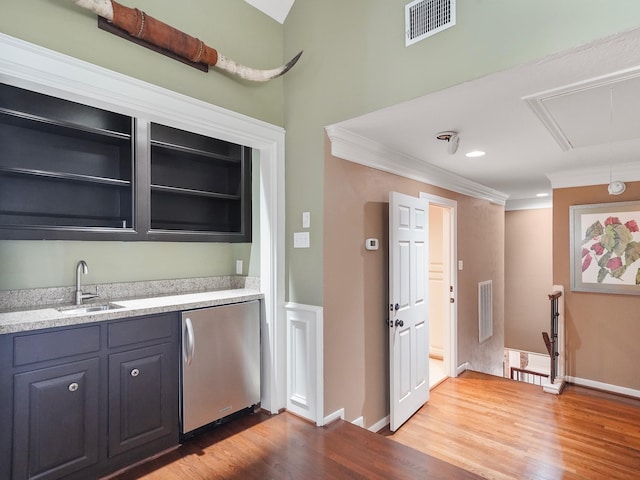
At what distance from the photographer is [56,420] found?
185cm

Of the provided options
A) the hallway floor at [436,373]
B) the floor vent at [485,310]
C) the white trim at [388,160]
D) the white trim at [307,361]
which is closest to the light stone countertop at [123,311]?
the white trim at [307,361]

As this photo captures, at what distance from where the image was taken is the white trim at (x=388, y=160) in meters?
2.79

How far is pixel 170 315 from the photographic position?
231cm

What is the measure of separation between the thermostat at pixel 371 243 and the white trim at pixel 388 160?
25.2 inches

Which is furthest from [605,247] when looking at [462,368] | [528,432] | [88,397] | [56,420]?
[56,420]

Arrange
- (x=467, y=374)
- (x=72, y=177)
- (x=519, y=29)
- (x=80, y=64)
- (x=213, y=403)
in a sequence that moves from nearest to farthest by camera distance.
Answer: (x=519, y=29) → (x=80, y=64) → (x=72, y=177) → (x=213, y=403) → (x=467, y=374)

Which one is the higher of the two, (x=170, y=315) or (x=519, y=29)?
(x=519, y=29)

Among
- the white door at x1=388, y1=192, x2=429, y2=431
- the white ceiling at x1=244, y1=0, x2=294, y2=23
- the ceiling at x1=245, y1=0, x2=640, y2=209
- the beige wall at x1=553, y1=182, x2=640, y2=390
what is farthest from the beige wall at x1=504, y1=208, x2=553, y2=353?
the white ceiling at x1=244, y1=0, x2=294, y2=23

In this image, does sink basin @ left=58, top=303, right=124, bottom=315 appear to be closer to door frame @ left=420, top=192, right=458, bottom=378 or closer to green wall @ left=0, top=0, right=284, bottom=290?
green wall @ left=0, top=0, right=284, bottom=290

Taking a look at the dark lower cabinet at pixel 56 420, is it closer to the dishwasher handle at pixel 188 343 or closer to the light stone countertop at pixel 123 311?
the light stone countertop at pixel 123 311

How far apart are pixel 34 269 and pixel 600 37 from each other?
323cm

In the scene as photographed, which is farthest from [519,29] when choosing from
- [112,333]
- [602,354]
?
[602,354]

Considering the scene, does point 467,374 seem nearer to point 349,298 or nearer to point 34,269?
point 349,298

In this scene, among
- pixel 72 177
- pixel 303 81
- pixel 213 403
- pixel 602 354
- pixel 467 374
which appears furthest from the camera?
pixel 467 374
